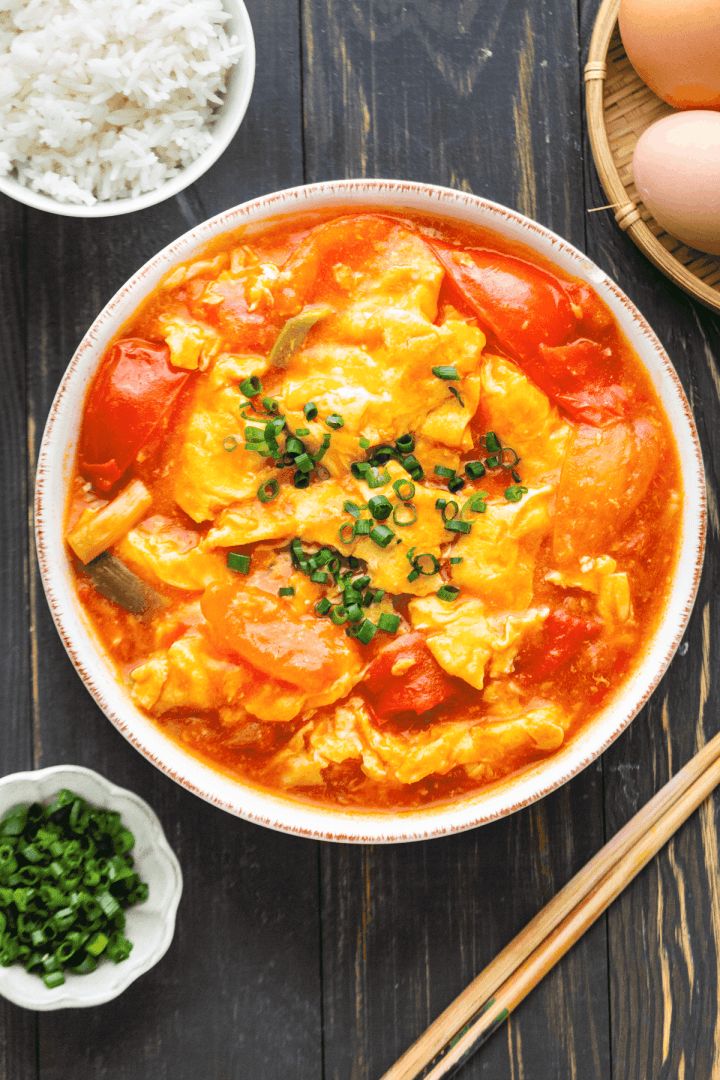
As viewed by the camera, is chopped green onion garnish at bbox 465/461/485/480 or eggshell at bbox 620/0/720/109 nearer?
eggshell at bbox 620/0/720/109

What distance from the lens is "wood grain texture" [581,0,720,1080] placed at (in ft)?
10.3

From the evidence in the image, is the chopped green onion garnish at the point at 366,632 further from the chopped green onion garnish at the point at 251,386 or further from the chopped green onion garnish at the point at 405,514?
the chopped green onion garnish at the point at 251,386

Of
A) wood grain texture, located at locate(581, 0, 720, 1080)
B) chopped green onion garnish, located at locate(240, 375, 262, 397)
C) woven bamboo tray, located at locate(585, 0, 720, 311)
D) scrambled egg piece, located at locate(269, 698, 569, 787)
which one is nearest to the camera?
chopped green onion garnish, located at locate(240, 375, 262, 397)

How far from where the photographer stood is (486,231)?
284 cm

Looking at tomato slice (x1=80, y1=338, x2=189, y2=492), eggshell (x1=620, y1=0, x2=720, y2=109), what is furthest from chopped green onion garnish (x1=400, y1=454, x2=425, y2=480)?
eggshell (x1=620, y1=0, x2=720, y2=109)

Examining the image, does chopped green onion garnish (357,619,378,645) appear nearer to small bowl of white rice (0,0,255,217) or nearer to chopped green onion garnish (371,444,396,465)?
chopped green onion garnish (371,444,396,465)

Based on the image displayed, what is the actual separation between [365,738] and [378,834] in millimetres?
270

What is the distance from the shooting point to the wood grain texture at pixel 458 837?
10.1 ft

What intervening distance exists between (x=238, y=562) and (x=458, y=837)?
1173mm

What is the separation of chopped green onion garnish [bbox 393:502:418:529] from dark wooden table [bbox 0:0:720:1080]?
3.45 feet

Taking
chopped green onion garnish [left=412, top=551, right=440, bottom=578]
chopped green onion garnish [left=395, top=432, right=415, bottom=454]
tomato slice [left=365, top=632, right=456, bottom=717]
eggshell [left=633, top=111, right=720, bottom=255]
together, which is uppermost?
eggshell [left=633, top=111, right=720, bottom=255]

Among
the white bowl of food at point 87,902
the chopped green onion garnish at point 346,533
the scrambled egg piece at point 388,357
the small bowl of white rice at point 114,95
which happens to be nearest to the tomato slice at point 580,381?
the scrambled egg piece at point 388,357

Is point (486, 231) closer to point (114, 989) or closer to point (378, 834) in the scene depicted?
point (378, 834)

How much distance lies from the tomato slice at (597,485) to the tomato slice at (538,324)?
0.23 feet
